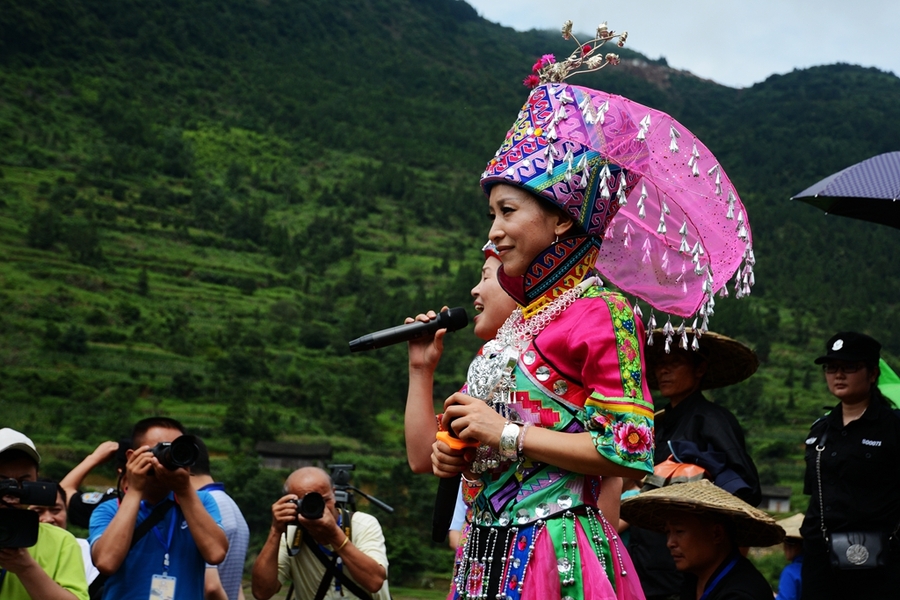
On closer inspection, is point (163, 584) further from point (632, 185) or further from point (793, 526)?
point (793, 526)

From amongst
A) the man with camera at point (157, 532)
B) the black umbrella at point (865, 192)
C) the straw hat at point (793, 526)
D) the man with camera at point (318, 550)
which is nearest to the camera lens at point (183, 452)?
the man with camera at point (157, 532)

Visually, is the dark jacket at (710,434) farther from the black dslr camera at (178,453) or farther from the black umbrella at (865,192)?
the black dslr camera at (178,453)

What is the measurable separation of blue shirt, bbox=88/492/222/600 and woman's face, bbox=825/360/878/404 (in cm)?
248

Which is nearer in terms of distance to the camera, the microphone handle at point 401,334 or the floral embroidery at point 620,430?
the floral embroidery at point 620,430

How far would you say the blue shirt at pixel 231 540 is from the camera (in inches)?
195

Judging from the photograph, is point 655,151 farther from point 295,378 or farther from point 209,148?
point 209,148

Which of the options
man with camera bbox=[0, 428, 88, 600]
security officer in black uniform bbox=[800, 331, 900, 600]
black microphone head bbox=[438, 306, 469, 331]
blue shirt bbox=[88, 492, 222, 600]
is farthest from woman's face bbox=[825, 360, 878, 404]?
man with camera bbox=[0, 428, 88, 600]

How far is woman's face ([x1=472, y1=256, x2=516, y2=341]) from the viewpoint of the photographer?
2.66 m

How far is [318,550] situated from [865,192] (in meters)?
2.71

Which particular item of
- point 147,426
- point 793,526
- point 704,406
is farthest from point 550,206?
point 793,526

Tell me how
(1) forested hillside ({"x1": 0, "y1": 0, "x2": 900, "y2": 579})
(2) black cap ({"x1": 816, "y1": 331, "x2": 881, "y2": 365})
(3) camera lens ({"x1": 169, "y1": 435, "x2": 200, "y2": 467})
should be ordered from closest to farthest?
(3) camera lens ({"x1": 169, "y1": 435, "x2": 200, "y2": 467}), (2) black cap ({"x1": 816, "y1": 331, "x2": 881, "y2": 365}), (1) forested hillside ({"x1": 0, "y1": 0, "x2": 900, "y2": 579})

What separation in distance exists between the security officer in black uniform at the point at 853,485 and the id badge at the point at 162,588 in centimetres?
Answer: 235

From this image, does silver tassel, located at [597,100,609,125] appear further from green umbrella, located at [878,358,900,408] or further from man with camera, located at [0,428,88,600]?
green umbrella, located at [878,358,900,408]

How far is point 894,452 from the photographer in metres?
3.88
